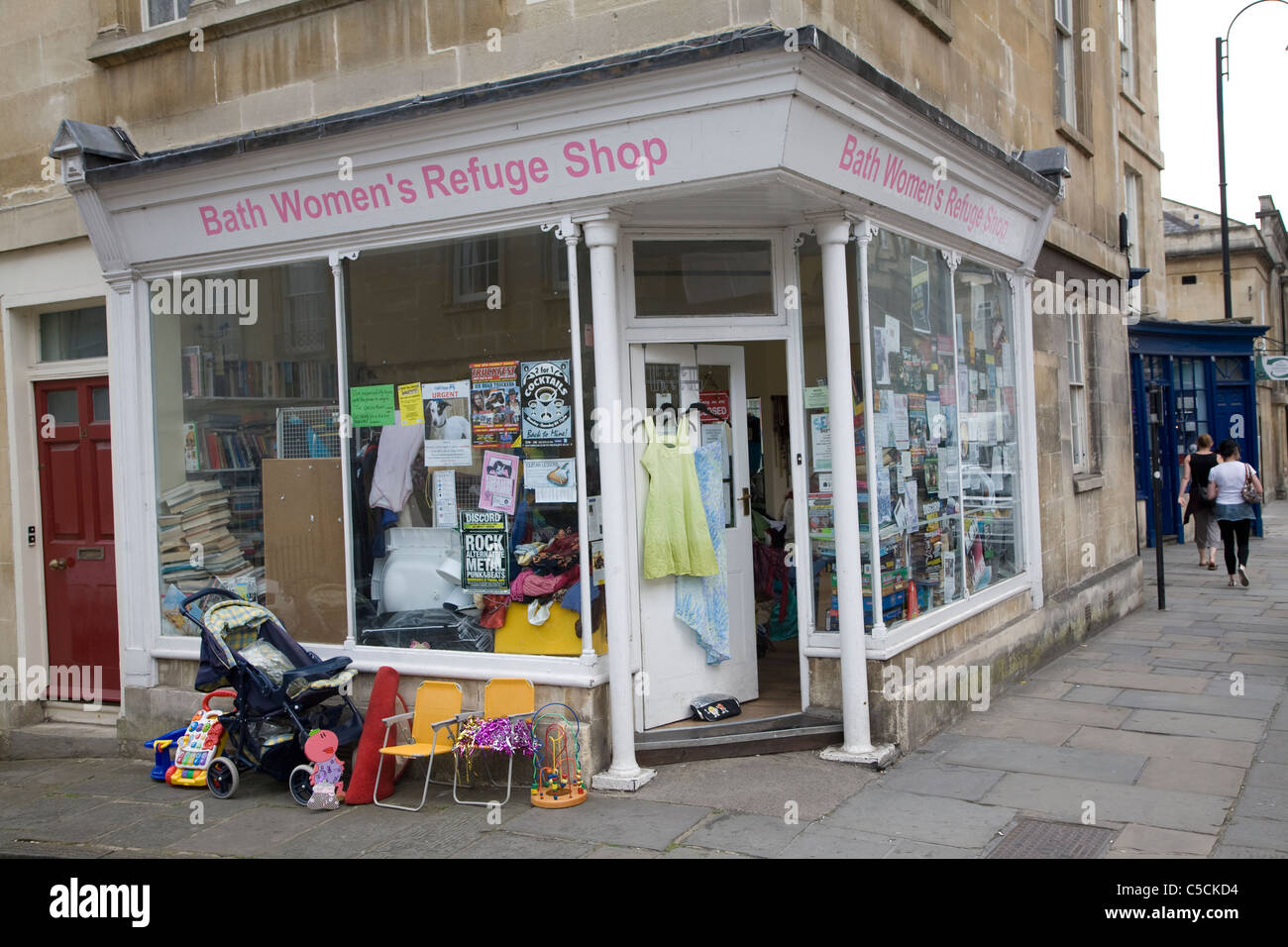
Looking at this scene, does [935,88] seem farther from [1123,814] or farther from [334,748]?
[334,748]

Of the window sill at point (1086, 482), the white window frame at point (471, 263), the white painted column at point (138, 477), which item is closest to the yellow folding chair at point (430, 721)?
the white window frame at point (471, 263)

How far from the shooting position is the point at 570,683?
652 cm

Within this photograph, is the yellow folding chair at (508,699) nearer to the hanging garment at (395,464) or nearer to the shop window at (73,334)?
the hanging garment at (395,464)

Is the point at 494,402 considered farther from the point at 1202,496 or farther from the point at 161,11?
the point at 1202,496

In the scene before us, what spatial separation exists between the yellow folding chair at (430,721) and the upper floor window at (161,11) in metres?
5.41

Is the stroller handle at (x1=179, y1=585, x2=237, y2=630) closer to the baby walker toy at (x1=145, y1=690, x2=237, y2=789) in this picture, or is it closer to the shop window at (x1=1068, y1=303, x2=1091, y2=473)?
the baby walker toy at (x1=145, y1=690, x2=237, y2=789)

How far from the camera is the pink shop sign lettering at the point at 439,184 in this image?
6172 millimetres

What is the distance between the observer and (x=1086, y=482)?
36.9ft

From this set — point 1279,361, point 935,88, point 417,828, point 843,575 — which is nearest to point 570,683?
point 417,828

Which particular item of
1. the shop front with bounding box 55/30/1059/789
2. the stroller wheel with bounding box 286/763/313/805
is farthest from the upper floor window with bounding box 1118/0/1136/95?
the stroller wheel with bounding box 286/763/313/805

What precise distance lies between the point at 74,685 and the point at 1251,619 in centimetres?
1122

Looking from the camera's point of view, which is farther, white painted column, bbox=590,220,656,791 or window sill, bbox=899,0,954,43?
window sill, bbox=899,0,954,43

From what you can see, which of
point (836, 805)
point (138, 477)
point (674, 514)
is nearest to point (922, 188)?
point (674, 514)

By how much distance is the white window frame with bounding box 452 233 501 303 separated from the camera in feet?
22.5
